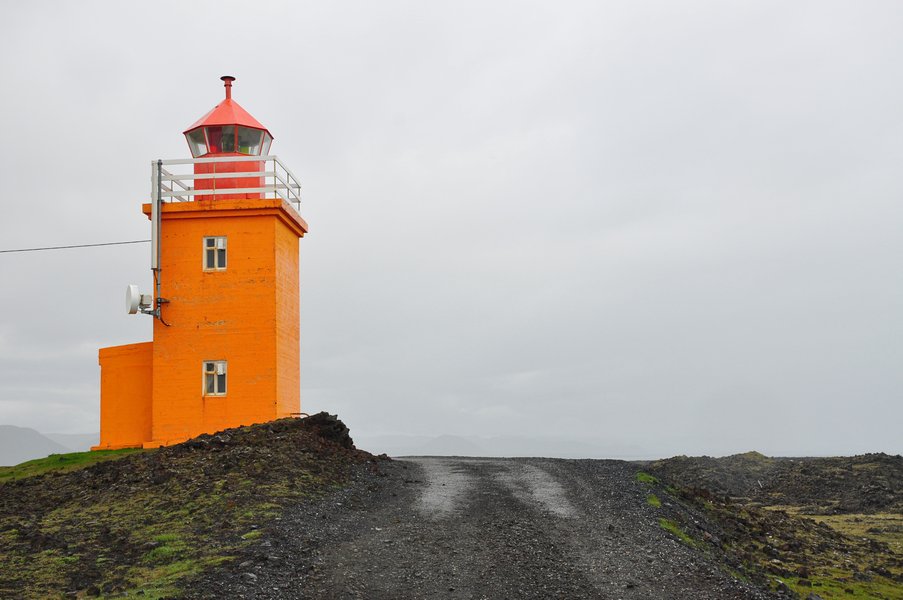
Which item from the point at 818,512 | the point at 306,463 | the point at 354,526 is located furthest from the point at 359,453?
the point at 818,512

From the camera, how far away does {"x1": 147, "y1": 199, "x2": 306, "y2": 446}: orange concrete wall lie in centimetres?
2600

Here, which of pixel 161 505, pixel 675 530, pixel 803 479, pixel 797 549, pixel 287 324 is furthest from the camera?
pixel 803 479

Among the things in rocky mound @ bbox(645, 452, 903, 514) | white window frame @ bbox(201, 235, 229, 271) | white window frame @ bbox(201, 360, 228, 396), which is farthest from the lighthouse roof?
rocky mound @ bbox(645, 452, 903, 514)

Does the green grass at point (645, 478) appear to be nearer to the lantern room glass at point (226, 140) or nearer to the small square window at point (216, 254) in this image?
the small square window at point (216, 254)

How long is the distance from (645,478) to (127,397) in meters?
16.3

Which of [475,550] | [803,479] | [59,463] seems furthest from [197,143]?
[803,479]

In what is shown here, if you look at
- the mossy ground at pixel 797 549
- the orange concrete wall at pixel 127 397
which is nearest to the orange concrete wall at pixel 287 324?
the orange concrete wall at pixel 127 397

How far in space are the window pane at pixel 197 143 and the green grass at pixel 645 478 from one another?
17.0m

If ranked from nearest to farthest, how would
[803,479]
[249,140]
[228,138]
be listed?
1. [228,138]
2. [249,140]
3. [803,479]

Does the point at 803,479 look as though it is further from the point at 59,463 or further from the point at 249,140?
the point at 59,463

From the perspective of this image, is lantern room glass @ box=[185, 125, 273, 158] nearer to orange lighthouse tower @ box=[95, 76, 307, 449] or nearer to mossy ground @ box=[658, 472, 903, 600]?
orange lighthouse tower @ box=[95, 76, 307, 449]

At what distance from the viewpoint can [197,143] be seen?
2797 centimetres

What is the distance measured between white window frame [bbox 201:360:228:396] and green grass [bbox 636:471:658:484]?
12556 mm

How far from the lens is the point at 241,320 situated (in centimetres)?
2611
